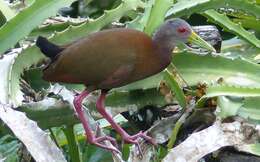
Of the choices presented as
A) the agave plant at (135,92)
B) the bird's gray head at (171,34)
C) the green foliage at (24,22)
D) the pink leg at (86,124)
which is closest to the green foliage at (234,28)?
the agave plant at (135,92)

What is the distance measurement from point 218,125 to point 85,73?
43 centimetres

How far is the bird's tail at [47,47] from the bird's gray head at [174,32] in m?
0.31

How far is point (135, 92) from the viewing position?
2.75m

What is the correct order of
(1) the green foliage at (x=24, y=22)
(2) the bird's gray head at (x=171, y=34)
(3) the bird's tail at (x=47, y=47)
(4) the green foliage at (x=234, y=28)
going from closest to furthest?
(3) the bird's tail at (x=47, y=47), (2) the bird's gray head at (x=171, y=34), (1) the green foliage at (x=24, y=22), (4) the green foliage at (x=234, y=28)

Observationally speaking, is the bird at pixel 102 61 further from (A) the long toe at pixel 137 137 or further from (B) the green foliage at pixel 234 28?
(B) the green foliage at pixel 234 28

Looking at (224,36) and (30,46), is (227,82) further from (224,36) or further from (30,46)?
(224,36)

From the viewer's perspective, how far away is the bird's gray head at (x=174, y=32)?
2.46 metres

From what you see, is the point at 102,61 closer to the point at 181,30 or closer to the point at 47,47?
the point at 47,47

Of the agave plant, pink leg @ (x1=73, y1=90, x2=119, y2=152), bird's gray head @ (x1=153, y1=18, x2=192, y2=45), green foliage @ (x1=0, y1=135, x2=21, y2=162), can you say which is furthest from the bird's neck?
green foliage @ (x1=0, y1=135, x2=21, y2=162)

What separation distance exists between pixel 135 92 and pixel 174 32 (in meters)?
0.36

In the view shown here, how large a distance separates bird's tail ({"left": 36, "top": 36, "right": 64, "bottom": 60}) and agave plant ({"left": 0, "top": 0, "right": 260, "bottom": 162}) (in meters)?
0.17

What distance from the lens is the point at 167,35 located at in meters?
2.46

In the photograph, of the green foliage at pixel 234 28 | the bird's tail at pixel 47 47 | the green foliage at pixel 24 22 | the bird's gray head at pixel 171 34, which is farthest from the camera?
the green foliage at pixel 234 28

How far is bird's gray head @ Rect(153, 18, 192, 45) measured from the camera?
8.07 feet
